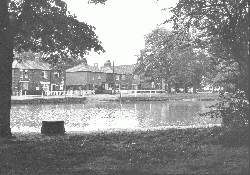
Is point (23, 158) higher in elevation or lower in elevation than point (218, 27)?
lower

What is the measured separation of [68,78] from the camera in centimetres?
8812

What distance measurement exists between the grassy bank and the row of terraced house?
5103cm

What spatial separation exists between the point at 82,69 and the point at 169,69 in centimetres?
2419

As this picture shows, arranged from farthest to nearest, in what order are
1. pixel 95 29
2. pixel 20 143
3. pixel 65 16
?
pixel 95 29 < pixel 65 16 < pixel 20 143

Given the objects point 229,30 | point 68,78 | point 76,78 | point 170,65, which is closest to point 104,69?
point 76,78

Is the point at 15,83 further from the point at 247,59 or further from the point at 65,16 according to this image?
the point at 247,59

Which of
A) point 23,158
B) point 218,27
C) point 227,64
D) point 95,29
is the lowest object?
point 23,158

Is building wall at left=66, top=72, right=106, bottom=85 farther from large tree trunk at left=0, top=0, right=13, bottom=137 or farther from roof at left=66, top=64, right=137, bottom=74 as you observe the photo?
large tree trunk at left=0, top=0, right=13, bottom=137

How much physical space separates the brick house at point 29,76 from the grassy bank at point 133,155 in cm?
6061

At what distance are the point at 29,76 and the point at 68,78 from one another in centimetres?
1555

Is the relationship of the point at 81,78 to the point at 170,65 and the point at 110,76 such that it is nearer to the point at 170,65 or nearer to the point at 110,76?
the point at 110,76

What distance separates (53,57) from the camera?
16375 mm

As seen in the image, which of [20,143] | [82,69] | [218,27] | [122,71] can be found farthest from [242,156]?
[122,71]

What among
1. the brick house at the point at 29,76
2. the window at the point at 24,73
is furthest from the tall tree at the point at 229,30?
the window at the point at 24,73
